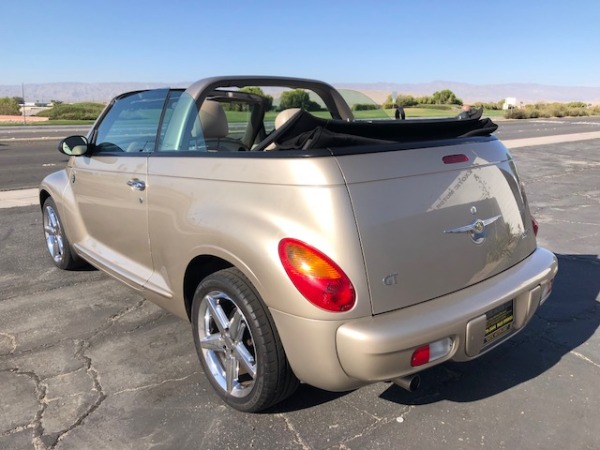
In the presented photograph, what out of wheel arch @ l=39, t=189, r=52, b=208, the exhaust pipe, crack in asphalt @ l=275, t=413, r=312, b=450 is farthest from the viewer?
wheel arch @ l=39, t=189, r=52, b=208

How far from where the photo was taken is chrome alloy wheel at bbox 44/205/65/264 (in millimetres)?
4723

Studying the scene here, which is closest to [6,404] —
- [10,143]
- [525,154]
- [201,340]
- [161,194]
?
[201,340]

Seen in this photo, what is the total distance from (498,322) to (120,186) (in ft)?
8.01

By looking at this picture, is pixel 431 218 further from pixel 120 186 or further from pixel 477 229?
pixel 120 186

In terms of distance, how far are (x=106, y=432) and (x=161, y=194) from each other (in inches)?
50.2

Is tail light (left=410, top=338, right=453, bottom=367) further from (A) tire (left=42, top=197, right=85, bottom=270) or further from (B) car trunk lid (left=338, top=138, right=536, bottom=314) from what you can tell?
(A) tire (left=42, top=197, right=85, bottom=270)

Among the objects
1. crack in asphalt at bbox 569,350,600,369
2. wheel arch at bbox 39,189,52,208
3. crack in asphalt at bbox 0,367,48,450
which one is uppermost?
wheel arch at bbox 39,189,52,208

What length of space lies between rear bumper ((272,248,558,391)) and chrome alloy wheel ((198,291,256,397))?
1.25ft

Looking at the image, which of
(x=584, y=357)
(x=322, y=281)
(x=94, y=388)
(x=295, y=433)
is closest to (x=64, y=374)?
(x=94, y=388)

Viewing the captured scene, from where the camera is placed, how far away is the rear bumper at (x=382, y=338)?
7.04 feet

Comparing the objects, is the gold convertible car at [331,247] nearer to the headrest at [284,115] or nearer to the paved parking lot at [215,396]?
the paved parking lot at [215,396]

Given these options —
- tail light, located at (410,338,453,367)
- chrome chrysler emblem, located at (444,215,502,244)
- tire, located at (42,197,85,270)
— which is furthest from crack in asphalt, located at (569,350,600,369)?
tire, located at (42,197,85,270)

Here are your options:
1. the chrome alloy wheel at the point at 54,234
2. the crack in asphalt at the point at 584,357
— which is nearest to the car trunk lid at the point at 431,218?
the crack in asphalt at the point at 584,357

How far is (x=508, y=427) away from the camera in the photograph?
2564 mm
